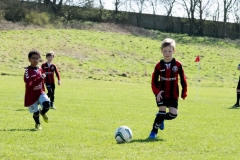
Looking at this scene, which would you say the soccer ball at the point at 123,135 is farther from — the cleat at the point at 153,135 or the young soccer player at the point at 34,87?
the young soccer player at the point at 34,87

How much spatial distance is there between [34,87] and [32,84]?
0.09m

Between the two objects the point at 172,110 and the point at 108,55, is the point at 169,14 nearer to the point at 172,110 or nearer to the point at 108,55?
the point at 108,55

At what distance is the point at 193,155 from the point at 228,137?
229 centimetres

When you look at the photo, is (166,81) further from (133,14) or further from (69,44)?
(133,14)

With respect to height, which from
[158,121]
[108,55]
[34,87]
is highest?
[34,87]

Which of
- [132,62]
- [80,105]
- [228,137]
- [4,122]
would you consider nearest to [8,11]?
[132,62]

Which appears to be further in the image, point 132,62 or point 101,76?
point 132,62

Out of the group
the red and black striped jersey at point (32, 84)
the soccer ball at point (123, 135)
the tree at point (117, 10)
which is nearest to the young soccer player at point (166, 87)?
the soccer ball at point (123, 135)

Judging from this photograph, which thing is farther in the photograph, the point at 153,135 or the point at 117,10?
the point at 117,10

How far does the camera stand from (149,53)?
151ft

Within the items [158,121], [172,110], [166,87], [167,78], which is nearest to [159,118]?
[158,121]

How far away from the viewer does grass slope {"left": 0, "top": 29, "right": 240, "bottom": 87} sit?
36000 mm

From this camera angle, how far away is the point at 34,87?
9531 millimetres

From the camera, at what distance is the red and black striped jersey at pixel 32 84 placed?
9.45 metres
